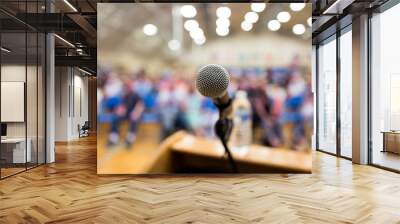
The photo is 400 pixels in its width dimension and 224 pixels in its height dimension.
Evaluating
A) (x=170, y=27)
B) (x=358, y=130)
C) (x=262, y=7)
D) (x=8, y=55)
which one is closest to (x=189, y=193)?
(x=170, y=27)

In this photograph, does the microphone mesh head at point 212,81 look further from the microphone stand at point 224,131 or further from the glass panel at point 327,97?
the glass panel at point 327,97

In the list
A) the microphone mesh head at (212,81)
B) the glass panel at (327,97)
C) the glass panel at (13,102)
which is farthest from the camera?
the glass panel at (327,97)

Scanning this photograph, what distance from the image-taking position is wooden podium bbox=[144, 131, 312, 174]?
504 centimetres

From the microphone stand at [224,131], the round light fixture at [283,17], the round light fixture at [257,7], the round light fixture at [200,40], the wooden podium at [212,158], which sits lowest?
the wooden podium at [212,158]

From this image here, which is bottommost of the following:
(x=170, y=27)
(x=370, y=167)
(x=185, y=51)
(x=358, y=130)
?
(x=370, y=167)

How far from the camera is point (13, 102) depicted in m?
5.71

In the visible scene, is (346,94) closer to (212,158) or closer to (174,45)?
(212,158)

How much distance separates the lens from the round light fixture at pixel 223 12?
5.02m

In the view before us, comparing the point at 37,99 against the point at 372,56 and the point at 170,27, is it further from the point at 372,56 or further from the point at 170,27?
the point at 372,56

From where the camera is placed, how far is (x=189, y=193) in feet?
14.0

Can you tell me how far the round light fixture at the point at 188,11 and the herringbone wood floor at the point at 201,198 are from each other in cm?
228

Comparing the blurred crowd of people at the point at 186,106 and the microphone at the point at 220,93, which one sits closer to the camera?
the microphone at the point at 220,93

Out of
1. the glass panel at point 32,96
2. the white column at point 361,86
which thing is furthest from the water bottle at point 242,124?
the glass panel at point 32,96

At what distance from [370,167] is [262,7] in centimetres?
353
